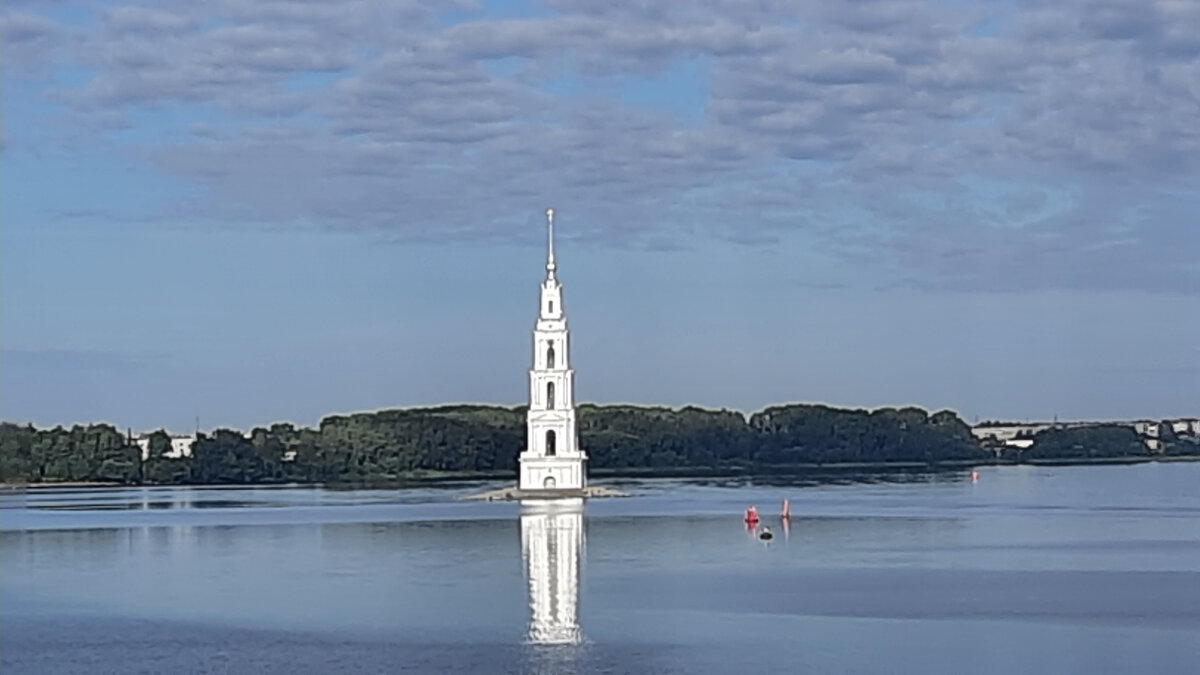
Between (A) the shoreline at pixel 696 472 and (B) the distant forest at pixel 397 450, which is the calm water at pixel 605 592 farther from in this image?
(B) the distant forest at pixel 397 450

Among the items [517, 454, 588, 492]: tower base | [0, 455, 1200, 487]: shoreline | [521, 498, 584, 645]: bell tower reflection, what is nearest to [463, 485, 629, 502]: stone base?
[517, 454, 588, 492]: tower base

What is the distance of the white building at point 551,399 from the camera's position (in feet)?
263

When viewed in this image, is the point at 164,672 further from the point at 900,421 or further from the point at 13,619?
the point at 900,421

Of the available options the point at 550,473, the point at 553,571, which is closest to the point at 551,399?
the point at 550,473

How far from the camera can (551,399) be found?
80812mm

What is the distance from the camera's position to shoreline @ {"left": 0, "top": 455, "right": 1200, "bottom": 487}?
387 ft

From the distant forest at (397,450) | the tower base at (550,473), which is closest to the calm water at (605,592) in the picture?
the tower base at (550,473)

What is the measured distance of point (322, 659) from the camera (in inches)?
1070

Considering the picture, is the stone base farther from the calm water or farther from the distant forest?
the distant forest

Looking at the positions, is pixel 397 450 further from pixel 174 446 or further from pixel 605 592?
pixel 605 592

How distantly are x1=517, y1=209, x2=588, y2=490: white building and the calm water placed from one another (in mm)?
10552

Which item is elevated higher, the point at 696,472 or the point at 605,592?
the point at 696,472

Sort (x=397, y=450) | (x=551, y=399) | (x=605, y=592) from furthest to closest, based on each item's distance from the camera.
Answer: (x=397, y=450), (x=551, y=399), (x=605, y=592)

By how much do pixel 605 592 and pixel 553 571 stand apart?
4955 mm
